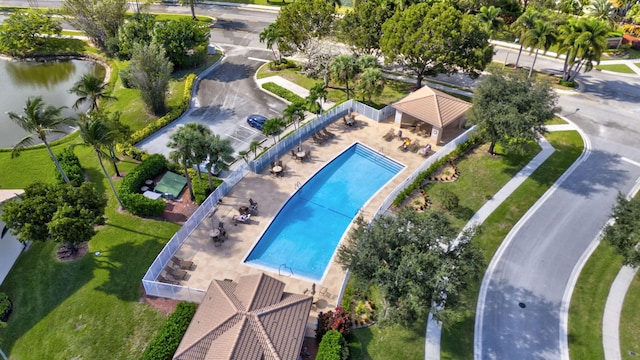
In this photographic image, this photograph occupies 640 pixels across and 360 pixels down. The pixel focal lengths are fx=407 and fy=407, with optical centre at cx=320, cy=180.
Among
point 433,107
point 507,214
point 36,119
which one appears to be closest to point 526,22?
point 433,107

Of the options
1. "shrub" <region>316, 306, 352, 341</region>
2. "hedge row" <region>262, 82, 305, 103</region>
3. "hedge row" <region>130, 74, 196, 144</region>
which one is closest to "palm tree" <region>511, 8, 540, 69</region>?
"hedge row" <region>262, 82, 305, 103</region>

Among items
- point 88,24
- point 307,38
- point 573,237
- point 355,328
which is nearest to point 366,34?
point 307,38

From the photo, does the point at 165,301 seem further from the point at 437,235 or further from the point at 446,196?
the point at 446,196

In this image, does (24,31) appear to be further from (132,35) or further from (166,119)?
(166,119)

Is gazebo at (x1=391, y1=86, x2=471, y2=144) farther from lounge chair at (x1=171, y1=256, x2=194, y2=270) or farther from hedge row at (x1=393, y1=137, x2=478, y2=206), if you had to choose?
lounge chair at (x1=171, y1=256, x2=194, y2=270)

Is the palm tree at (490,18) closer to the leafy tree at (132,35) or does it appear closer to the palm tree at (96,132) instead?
the leafy tree at (132,35)

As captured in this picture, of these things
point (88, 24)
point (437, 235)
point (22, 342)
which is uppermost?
point (88, 24)
